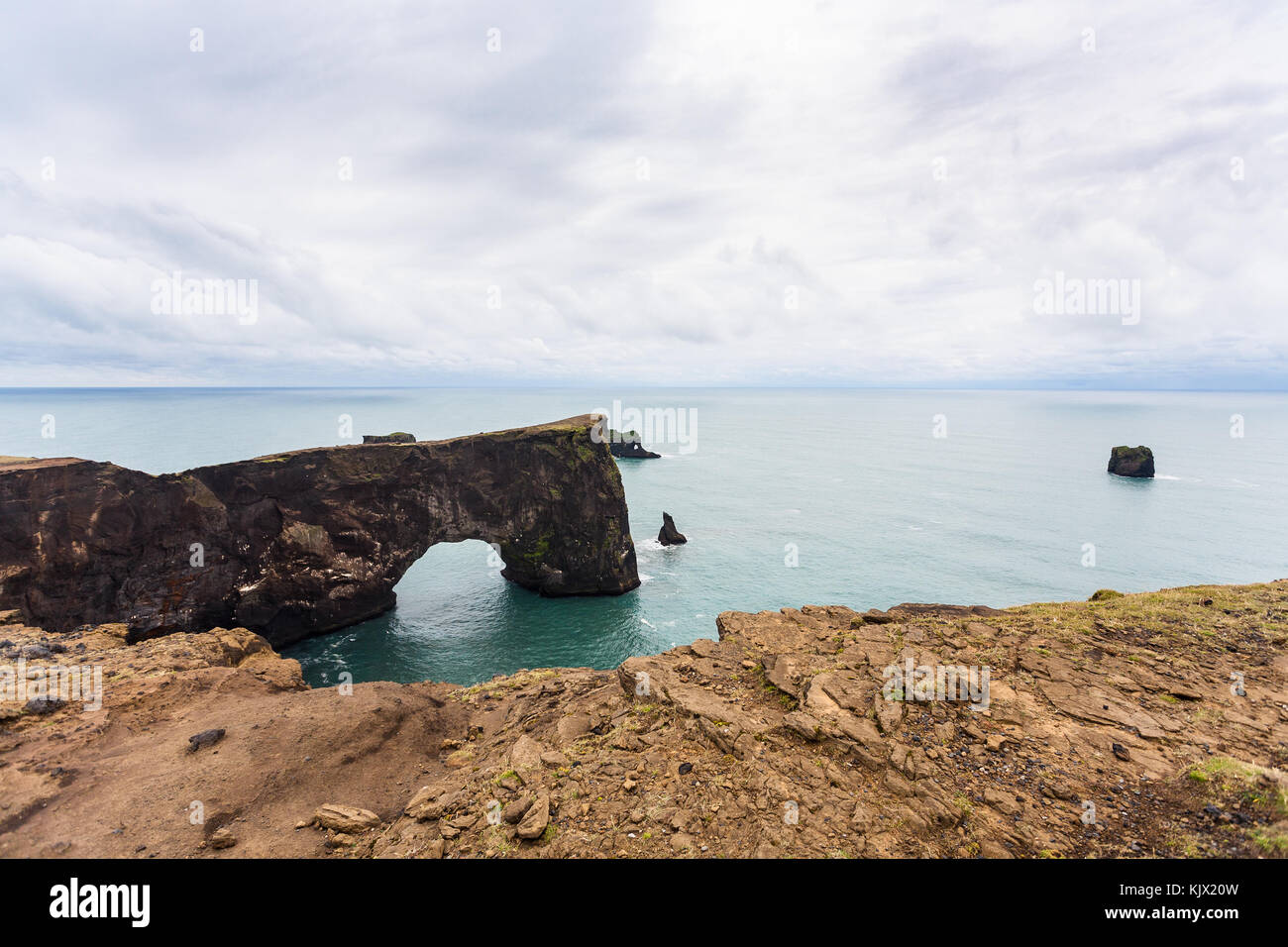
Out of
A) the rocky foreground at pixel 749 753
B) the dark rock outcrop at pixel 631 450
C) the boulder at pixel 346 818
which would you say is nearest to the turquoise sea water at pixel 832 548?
the dark rock outcrop at pixel 631 450

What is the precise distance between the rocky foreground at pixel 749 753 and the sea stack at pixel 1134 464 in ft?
327

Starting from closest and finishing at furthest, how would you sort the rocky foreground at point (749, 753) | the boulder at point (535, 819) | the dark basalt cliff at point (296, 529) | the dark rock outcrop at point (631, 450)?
the rocky foreground at point (749, 753) → the boulder at point (535, 819) → the dark basalt cliff at point (296, 529) → the dark rock outcrop at point (631, 450)

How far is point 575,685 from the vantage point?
19.0 metres

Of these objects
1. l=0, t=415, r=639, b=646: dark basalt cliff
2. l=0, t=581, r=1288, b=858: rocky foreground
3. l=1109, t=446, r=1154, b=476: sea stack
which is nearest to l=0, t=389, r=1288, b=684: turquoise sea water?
l=1109, t=446, r=1154, b=476: sea stack

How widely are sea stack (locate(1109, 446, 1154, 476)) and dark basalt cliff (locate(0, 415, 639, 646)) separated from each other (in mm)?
101955

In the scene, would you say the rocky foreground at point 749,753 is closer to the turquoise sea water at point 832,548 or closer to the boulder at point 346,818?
the boulder at point 346,818

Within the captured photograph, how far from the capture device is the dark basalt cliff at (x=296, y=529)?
33000mm

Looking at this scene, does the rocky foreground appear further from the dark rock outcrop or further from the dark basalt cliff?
the dark rock outcrop

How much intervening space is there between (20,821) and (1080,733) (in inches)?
998

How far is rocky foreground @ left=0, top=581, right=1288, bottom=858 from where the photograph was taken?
29.0ft

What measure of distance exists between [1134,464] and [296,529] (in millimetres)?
131393

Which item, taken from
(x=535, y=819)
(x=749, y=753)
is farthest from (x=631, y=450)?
(x=535, y=819)

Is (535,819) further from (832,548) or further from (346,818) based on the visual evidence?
(832,548)

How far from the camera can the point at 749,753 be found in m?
11.1
